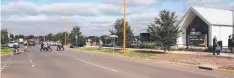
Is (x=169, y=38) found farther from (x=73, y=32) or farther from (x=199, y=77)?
(x=73, y=32)

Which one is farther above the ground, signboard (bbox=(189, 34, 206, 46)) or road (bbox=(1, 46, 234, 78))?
signboard (bbox=(189, 34, 206, 46))

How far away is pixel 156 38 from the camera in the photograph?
145 feet

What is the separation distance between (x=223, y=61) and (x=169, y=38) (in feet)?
44.8

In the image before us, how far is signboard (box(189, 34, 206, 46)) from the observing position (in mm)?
53778

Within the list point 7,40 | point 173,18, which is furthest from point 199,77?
point 7,40

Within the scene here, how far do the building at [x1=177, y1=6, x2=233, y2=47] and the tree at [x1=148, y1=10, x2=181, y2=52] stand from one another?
35.4 ft

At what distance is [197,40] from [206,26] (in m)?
4.16

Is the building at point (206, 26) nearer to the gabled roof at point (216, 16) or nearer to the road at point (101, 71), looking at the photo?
the gabled roof at point (216, 16)

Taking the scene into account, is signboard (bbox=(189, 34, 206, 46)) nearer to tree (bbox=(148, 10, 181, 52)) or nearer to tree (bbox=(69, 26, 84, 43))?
tree (bbox=(148, 10, 181, 52))

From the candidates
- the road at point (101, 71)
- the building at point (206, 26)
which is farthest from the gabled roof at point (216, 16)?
the road at point (101, 71)

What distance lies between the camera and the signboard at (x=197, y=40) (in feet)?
176

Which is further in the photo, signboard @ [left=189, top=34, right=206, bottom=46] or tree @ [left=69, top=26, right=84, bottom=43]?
tree @ [left=69, top=26, right=84, bottom=43]

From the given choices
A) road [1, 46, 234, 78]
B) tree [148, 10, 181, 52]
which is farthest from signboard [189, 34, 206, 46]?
road [1, 46, 234, 78]

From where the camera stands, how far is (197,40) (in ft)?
181
